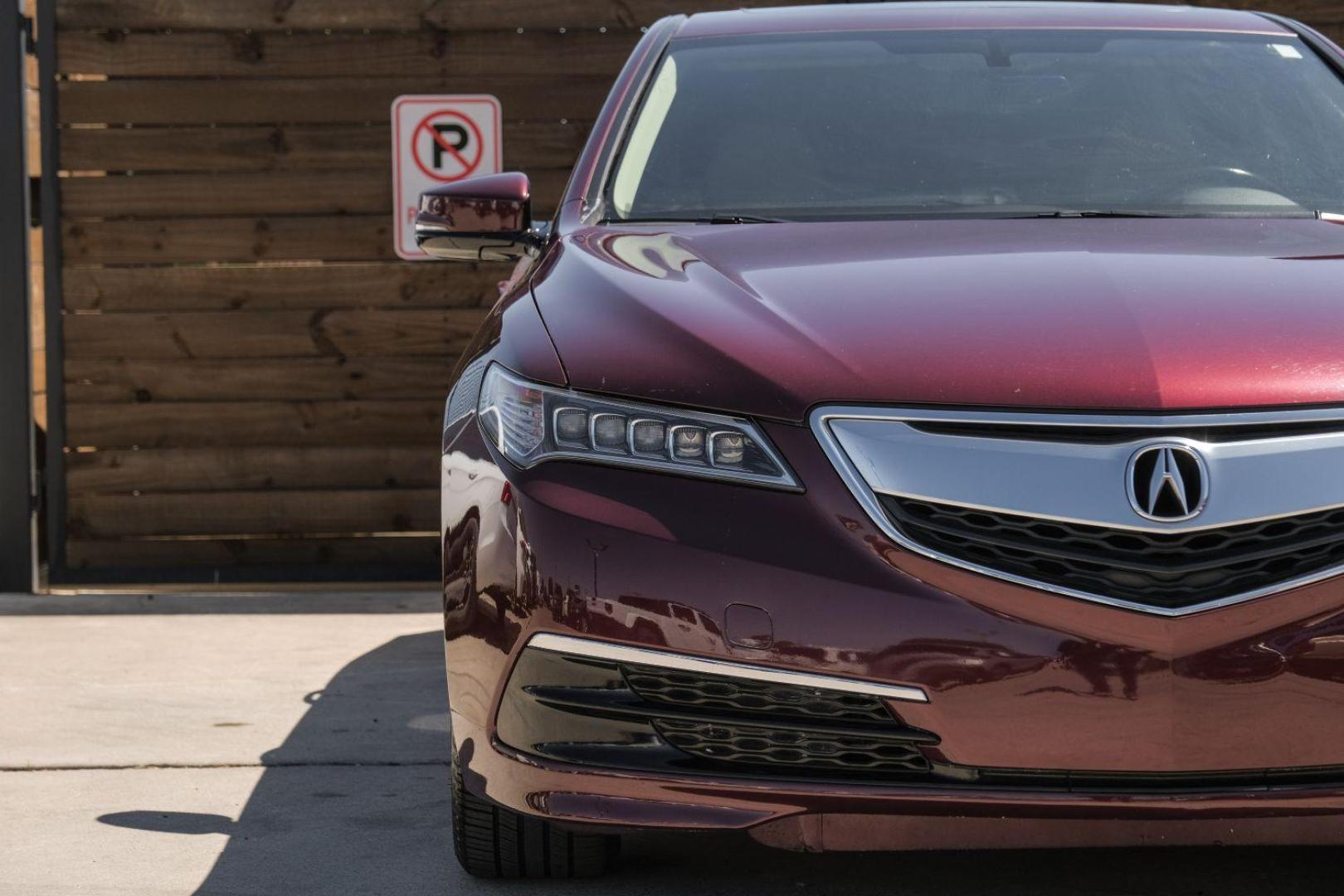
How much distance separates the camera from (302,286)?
7203mm

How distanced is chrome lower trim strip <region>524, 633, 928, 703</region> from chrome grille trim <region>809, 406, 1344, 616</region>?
19 cm

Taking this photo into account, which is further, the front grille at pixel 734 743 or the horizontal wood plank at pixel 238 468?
the horizontal wood plank at pixel 238 468

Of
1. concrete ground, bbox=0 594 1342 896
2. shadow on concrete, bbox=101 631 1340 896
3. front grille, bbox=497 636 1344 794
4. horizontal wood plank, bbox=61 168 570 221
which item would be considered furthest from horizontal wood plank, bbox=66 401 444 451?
front grille, bbox=497 636 1344 794

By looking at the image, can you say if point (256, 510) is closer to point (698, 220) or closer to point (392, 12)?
point (392, 12)

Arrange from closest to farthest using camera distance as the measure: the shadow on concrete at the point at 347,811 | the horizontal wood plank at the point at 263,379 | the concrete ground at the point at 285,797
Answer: the concrete ground at the point at 285,797 → the shadow on concrete at the point at 347,811 → the horizontal wood plank at the point at 263,379

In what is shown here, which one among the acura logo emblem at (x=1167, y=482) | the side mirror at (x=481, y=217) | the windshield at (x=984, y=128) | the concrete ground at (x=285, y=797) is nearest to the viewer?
the acura logo emblem at (x=1167, y=482)

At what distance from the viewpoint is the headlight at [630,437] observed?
8.62ft

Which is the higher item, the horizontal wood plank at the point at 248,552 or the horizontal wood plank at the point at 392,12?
the horizontal wood plank at the point at 392,12

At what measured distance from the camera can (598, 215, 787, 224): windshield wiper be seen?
11.5ft

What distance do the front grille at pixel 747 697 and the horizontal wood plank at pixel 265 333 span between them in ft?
15.4

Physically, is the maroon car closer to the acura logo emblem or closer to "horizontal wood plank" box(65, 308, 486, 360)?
the acura logo emblem

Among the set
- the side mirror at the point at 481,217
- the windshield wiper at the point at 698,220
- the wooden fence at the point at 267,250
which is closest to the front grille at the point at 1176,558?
the windshield wiper at the point at 698,220

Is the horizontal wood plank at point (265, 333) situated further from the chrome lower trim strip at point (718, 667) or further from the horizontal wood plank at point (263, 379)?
the chrome lower trim strip at point (718, 667)

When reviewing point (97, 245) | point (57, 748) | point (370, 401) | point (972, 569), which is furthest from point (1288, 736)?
point (97, 245)
